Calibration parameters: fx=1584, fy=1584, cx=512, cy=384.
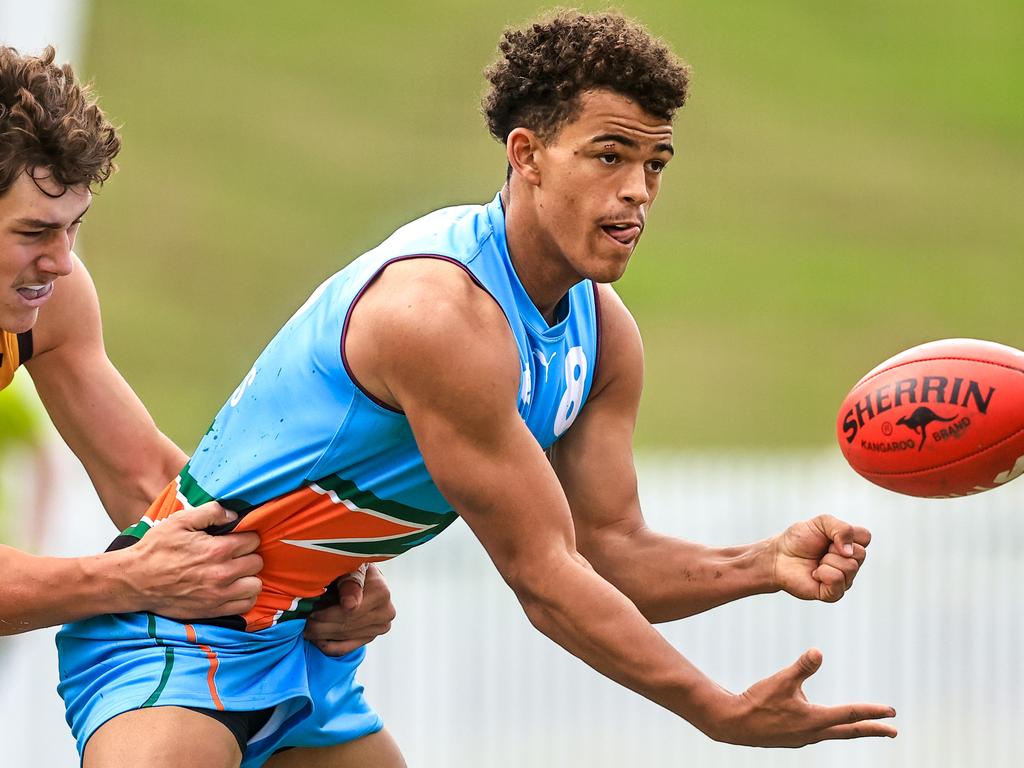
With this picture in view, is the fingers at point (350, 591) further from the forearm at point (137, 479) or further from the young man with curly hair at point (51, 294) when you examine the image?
the forearm at point (137, 479)

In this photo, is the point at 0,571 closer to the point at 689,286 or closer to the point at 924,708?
the point at 924,708

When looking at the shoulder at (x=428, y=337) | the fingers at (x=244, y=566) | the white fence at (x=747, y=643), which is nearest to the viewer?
the shoulder at (x=428, y=337)

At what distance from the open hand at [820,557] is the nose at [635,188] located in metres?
0.88

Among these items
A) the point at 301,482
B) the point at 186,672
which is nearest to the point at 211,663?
the point at 186,672

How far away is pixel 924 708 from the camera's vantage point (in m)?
9.27

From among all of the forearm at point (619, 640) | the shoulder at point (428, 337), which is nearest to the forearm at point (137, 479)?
the shoulder at point (428, 337)

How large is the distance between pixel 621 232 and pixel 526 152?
0.31 metres

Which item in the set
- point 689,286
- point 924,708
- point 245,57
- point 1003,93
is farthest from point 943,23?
point 924,708

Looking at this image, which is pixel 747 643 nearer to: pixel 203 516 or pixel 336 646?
pixel 336 646

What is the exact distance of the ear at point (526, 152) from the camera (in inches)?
152

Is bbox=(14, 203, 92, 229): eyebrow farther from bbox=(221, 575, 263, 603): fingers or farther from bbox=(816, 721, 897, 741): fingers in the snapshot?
bbox=(816, 721, 897, 741): fingers

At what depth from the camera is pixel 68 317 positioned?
4289 mm

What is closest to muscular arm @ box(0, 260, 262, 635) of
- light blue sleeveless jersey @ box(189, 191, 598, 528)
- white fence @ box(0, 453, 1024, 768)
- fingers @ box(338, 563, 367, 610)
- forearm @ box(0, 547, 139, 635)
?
forearm @ box(0, 547, 139, 635)

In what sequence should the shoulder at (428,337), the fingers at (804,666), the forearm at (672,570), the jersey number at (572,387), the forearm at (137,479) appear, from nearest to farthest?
1. the fingers at (804,666)
2. the shoulder at (428,337)
3. the jersey number at (572,387)
4. the forearm at (672,570)
5. the forearm at (137,479)
